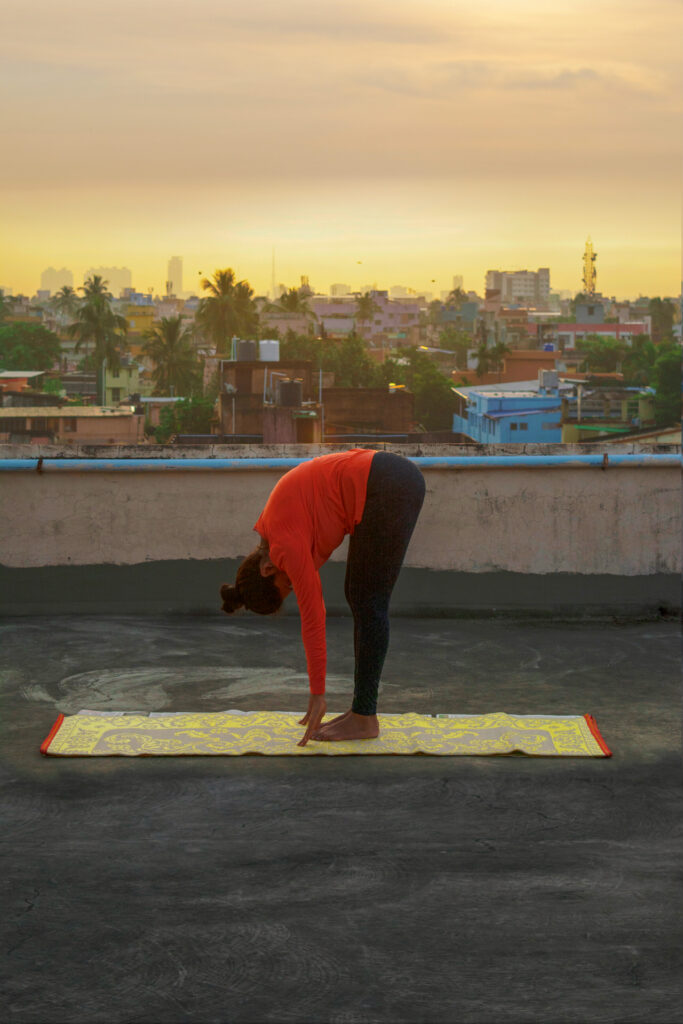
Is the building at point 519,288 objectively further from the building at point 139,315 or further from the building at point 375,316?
the building at point 139,315

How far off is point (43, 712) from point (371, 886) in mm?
2026

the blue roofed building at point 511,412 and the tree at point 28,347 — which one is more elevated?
the tree at point 28,347

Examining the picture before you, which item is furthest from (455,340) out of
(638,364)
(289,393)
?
(289,393)

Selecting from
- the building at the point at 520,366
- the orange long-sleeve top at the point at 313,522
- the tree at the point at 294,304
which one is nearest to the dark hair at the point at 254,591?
the orange long-sleeve top at the point at 313,522

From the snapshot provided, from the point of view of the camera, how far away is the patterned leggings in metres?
4.18

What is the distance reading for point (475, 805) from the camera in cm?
375

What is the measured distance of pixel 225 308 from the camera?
→ 223 feet

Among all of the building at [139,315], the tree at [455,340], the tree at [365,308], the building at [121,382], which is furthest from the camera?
the building at [139,315]

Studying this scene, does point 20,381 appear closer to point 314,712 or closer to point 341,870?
point 314,712

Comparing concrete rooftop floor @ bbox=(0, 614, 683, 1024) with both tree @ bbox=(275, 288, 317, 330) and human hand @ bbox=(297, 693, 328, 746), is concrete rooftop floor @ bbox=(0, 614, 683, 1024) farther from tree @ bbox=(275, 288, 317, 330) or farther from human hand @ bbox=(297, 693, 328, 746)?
tree @ bbox=(275, 288, 317, 330)

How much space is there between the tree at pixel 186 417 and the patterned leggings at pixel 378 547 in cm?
2879

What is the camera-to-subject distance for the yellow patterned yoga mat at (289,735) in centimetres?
422

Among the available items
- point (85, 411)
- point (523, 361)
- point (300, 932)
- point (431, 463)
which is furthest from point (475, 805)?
point (523, 361)

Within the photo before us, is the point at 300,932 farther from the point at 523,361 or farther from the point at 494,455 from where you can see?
the point at 523,361
